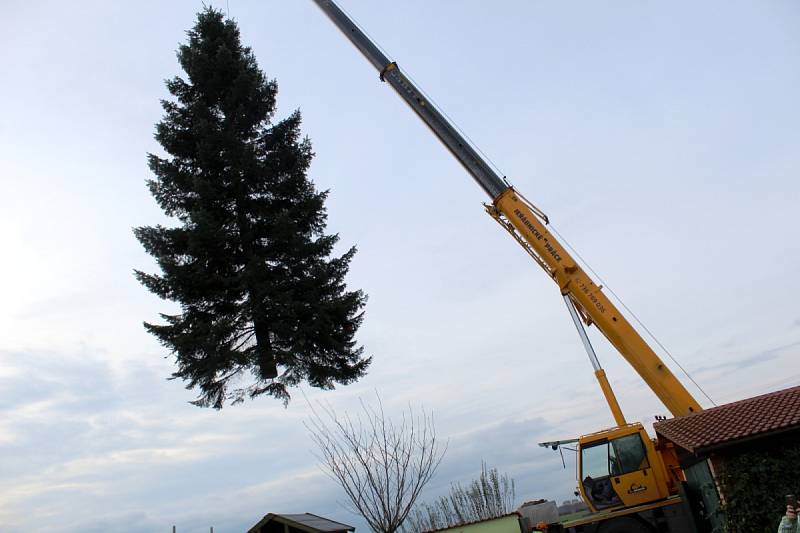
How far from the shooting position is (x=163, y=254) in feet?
53.4

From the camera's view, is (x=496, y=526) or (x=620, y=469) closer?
(x=620, y=469)

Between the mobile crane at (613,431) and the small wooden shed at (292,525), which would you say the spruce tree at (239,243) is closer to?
the small wooden shed at (292,525)

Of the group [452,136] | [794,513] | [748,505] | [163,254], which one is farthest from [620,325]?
[163,254]

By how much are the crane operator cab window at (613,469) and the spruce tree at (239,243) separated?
22.0 feet

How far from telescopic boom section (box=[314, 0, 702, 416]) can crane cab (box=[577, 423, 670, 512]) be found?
3.72 ft

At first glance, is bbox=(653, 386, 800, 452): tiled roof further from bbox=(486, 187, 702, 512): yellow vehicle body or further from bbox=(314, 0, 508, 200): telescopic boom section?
bbox=(314, 0, 508, 200): telescopic boom section

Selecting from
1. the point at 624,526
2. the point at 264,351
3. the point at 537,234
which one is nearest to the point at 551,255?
the point at 537,234

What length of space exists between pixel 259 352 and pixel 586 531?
9084 millimetres

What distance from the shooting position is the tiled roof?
11758mm

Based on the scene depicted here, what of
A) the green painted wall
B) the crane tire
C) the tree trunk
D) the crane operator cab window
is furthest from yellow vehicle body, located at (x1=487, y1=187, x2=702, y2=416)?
the tree trunk

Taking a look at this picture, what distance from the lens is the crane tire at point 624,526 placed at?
12891 mm

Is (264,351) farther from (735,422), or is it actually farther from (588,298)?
(735,422)

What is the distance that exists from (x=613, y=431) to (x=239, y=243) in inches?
434

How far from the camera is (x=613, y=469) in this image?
1385 centimetres
